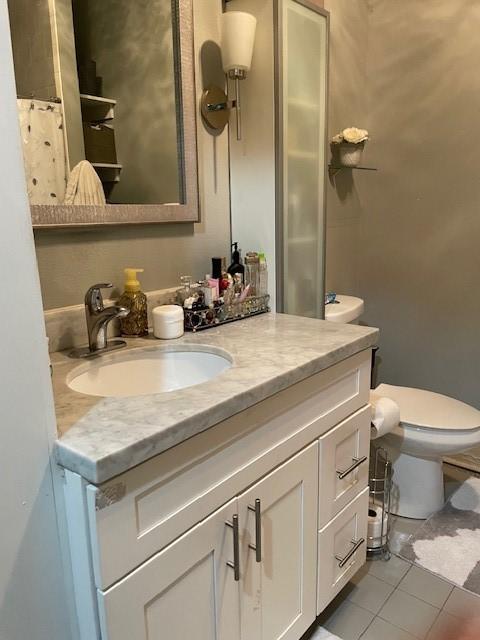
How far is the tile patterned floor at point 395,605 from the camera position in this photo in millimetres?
1344

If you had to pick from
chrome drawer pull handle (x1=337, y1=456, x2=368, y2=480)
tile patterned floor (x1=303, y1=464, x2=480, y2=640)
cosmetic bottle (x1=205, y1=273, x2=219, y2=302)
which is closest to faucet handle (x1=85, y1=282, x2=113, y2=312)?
cosmetic bottle (x1=205, y1=273, x2=219, y2=302)

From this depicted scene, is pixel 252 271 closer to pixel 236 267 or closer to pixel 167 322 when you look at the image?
pixel 236 267

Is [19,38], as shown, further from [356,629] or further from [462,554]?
[462,554]

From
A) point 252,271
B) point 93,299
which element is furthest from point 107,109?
point 252,271

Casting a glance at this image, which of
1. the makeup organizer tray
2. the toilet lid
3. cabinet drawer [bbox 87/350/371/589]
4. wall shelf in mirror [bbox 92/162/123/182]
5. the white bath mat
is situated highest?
wall shelf in mirror [bbox 92/162/123/182]

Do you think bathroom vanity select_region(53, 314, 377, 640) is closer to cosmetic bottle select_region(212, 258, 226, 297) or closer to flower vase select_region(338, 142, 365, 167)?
cosmetic bottle select_region(212, 258, 226, 297)

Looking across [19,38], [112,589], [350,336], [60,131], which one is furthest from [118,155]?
[112,589]

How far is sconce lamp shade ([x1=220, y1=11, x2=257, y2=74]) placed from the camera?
135 centimetres

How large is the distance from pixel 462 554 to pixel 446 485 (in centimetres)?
43

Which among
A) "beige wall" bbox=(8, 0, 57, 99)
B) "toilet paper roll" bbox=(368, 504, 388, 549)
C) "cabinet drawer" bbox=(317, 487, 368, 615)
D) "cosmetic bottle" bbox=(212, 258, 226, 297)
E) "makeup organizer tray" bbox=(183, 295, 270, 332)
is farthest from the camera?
"toilet paper roll" bbox=(368, 504, 388, 549)

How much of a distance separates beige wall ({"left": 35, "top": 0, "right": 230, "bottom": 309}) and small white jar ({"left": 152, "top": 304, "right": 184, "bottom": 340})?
0.16 metres

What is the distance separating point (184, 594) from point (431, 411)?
1.27 m

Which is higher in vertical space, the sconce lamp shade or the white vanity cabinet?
the sconce lamp shade

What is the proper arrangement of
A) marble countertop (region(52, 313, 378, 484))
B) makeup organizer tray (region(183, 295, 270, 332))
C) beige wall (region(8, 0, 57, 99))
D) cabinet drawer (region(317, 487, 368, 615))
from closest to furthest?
1. marble countertop (region(52, 313, 378, 484))
2. beige wall (region(8, 0, 57, 99))
3. cabinet drawer (region(317, 487, 368, 615))
4. makeup organizer tray (region(183, 295, 270, 332))
